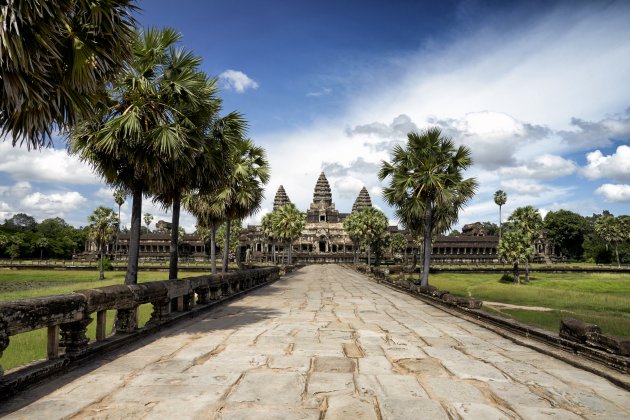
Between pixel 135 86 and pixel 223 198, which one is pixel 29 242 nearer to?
pixel 223 198

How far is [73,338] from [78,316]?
0.28m

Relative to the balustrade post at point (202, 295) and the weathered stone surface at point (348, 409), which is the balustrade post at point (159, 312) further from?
the weathered stone surface at point (348, 409)

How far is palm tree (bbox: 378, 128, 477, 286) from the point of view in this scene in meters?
18.5

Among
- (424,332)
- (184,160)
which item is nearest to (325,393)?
(424,332)

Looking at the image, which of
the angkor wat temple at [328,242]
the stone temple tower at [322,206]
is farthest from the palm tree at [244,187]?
the stone temple tower at [322,206]

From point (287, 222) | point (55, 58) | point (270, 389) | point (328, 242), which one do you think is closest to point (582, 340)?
point (270, 389)

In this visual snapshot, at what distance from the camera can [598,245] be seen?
8588 cm

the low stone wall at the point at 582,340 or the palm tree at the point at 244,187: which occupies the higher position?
the palm tree at the point at 244,187

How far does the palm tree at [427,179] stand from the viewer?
18.5m

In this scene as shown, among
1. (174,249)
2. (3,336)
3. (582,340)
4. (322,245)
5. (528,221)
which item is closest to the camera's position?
(3,336)

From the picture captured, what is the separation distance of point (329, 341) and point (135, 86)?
21.3ft

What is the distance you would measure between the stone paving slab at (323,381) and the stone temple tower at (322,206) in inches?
4321

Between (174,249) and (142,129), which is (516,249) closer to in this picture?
(174,249)

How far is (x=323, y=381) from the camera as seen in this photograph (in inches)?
190
